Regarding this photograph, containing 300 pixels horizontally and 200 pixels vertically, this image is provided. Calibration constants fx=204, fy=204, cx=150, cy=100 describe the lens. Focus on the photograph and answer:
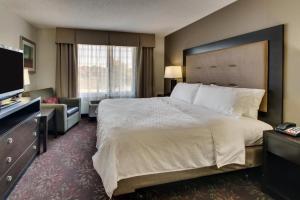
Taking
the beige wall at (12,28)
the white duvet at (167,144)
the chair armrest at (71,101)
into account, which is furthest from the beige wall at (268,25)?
the beige wall at (12,28)

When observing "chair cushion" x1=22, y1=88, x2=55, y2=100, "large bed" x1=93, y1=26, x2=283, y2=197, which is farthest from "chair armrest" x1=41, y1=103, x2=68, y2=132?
"large bed" x1=93, y1=26, x2=283, y2=197

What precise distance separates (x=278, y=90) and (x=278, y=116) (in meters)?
0.33

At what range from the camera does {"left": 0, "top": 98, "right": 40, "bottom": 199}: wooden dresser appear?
193cm

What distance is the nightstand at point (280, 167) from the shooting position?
1866 millimetres

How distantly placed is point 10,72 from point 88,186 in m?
1.73

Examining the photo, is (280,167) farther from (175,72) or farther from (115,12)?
(115,12)

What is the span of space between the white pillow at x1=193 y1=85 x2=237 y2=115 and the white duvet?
40 centimetres

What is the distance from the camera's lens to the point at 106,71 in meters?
5.72

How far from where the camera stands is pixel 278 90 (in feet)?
8.54

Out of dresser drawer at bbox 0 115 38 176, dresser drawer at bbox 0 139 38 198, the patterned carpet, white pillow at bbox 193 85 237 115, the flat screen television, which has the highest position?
the flat screen television

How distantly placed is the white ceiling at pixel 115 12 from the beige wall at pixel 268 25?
0.68 feet

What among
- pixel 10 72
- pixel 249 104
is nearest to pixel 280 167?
pixel 249 104

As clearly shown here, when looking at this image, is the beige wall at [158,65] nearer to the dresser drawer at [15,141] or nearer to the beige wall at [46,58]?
the beige wall at [46,58]

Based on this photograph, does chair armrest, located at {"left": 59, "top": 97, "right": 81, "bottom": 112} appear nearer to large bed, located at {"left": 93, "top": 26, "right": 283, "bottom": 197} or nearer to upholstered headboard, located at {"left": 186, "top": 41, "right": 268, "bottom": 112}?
large bed, located at {"left": 93, "top": 26, "right": 283, "bottom": 197}
